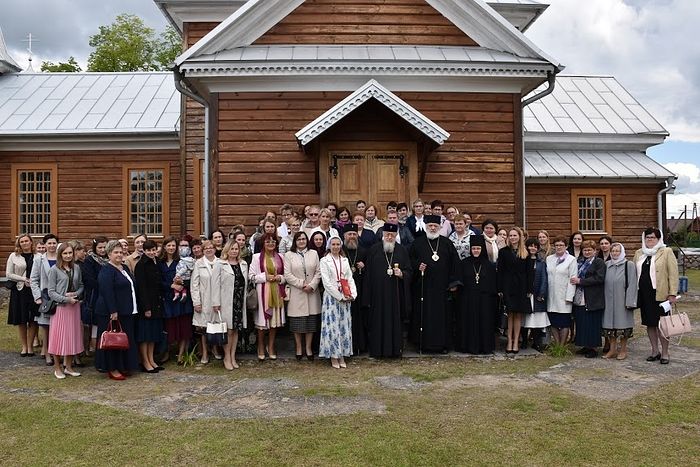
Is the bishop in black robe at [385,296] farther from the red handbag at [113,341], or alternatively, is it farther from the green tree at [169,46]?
the green tree at [169,46]

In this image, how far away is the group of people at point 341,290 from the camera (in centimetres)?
709

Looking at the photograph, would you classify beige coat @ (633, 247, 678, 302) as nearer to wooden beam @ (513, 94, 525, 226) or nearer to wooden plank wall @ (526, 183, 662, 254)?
wooden beam @ (513, 94, 525, 226)

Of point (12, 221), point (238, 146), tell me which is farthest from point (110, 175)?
point (238, 146)

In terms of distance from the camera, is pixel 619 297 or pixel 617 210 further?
pixel 617 210

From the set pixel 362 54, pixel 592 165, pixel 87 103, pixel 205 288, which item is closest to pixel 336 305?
pixel 205 288

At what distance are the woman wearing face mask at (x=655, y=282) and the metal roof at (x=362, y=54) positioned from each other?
12.5ft

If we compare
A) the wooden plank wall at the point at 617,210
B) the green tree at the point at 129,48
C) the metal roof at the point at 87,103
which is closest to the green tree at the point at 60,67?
the green tree at the point at 129,48

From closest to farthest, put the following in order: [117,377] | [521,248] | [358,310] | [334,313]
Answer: [117,377], [334,313], [358,310], [521,248]

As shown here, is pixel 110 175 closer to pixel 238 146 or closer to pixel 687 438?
pixel 238 146

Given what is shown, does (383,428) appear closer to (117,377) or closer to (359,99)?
(117,377)

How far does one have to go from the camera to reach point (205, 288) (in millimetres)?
7195

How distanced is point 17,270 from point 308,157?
15.6ft

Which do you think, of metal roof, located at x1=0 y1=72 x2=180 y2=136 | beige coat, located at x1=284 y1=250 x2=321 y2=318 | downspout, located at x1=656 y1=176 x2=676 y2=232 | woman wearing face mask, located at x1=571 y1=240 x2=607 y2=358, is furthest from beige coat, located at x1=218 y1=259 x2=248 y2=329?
downspout, located at x1=656 y1=176 x2=676 y2=232

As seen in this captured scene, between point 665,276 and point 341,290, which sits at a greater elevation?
point 665,276
